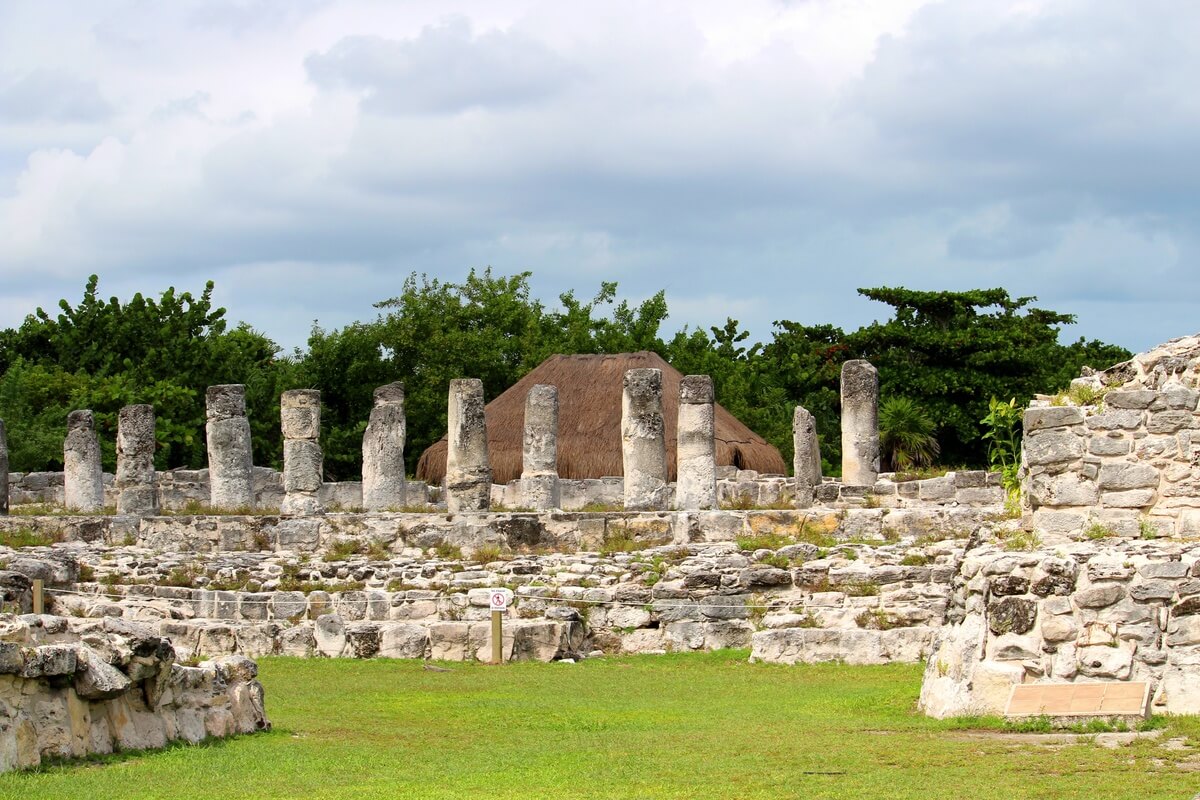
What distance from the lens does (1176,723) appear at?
31.9 feet

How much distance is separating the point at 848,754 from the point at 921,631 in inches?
249

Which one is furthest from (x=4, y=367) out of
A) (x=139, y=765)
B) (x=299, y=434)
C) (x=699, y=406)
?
(x=139, y=765)

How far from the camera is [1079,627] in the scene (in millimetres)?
10492

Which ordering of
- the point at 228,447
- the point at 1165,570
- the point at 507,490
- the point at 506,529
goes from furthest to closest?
the point at 507,490, the point at 228,447, the point at 506,529, the point at 1165,570

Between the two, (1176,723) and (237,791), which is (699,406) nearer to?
(1176,723)

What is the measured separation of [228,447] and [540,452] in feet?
14.7

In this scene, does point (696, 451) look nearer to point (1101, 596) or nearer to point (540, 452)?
point (540, 452)

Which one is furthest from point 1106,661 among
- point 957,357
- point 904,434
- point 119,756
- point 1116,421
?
point 957,357

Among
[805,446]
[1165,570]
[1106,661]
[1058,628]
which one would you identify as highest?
[805,446]

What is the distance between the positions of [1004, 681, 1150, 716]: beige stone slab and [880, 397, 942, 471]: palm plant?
22.0 metres

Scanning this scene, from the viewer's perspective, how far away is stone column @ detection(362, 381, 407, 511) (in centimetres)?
2409

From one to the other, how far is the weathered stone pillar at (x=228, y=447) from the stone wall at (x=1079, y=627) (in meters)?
14.9

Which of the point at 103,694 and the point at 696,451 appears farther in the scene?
the point at 696,451

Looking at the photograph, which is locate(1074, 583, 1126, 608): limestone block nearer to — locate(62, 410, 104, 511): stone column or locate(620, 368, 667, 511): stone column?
locate(620, 368, 667, 511): stone column
